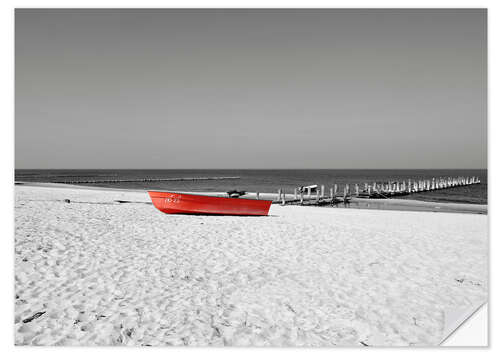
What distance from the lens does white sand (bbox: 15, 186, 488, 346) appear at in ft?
10.2

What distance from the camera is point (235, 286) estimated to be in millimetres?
4082

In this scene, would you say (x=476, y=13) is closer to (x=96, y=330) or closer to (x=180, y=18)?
(x=180, y=18)

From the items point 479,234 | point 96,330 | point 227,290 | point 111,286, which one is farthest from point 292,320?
point 479,234

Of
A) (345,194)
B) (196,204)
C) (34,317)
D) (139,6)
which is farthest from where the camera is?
(345,194)

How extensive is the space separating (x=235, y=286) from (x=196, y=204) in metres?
5.54

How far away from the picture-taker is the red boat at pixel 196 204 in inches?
370

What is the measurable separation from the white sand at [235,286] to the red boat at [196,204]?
2269 millimetres

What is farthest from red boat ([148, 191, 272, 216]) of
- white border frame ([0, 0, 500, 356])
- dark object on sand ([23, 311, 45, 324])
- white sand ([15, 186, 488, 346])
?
dark object on sand ([23, 311, 45, 324])

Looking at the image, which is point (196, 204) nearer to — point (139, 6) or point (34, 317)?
point (139, 6)

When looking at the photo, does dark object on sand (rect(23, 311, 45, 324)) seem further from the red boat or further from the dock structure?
the dock structure

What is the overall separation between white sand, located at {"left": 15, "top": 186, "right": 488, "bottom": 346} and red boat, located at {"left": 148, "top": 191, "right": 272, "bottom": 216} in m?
2.27

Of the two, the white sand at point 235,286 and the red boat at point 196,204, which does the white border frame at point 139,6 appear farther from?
the red boat at point 196,204

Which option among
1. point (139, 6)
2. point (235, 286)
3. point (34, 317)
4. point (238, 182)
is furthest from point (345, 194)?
point (238, 182)
